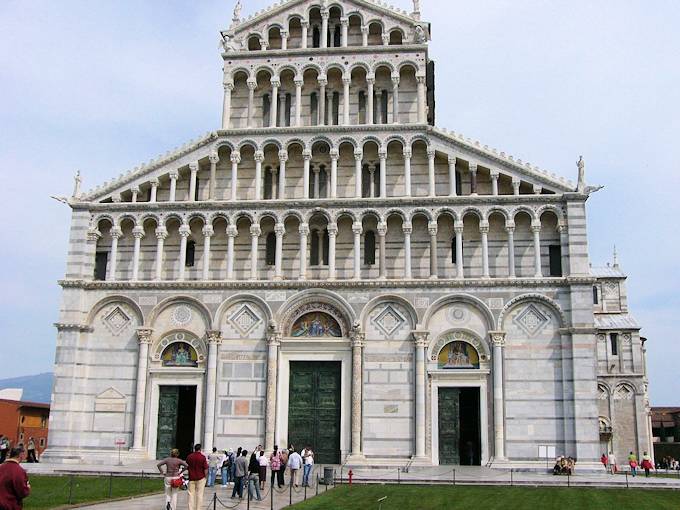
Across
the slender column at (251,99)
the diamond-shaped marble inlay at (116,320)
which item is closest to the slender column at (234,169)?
the slender column at (251,99)

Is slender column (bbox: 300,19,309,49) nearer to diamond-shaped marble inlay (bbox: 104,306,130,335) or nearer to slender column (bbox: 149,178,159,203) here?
slender column (bbox: 149,178,159,203)

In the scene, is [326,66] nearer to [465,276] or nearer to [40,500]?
[465,276]

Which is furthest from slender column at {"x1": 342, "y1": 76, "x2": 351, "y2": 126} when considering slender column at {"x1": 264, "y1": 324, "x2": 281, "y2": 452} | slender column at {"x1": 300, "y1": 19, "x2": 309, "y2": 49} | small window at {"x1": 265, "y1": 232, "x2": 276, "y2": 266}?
slender column at {"x1": 264, "y1": 324, "x2": 281, "y2": 452}

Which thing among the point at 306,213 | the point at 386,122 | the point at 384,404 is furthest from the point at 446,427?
the point at 386,122

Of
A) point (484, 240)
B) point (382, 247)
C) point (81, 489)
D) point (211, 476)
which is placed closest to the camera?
point (81, 489)

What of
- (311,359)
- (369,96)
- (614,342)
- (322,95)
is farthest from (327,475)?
(614,342)

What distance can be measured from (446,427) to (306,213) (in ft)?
37.7

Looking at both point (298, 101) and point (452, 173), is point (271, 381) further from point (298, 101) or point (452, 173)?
point (298, 101)

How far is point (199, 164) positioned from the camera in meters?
38.3

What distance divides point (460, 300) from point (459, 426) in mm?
5475

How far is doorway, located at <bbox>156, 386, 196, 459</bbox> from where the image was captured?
3544cm

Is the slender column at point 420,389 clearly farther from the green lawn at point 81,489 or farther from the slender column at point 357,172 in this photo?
the green lawn at point 81,489

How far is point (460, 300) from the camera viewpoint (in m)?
35.1

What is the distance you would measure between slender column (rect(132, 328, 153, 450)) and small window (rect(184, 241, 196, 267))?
148 inches
